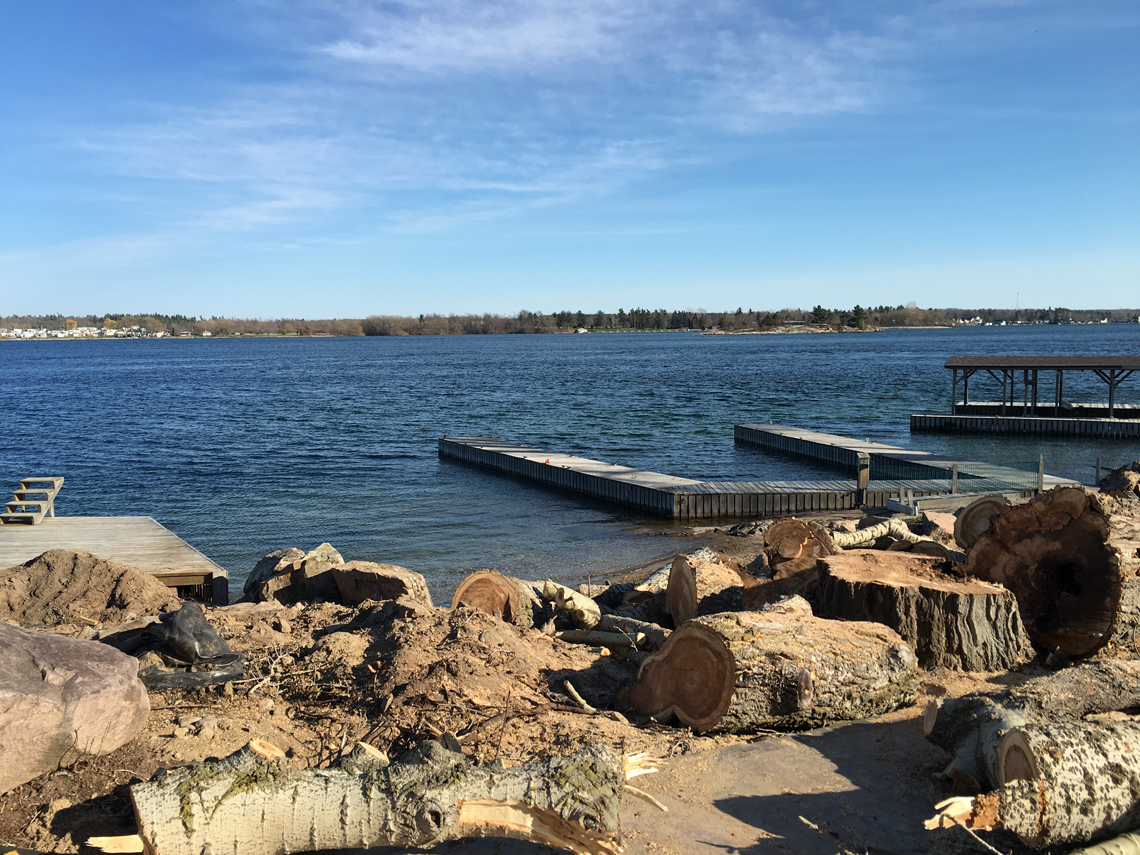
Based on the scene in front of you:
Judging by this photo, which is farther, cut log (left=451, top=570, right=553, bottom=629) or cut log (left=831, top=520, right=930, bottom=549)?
cut log (left=831, top=520, right=930, bottom=549)

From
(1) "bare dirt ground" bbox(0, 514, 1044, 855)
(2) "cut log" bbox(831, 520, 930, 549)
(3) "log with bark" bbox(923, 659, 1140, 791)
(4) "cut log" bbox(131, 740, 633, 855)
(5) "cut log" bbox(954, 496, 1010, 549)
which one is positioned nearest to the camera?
(4) "cut log" bbox(131, 740, 633, 855)

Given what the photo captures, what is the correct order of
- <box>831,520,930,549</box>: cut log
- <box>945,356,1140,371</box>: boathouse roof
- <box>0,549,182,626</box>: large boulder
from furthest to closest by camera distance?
<box>945,356,1140,371</box>: boathouse roof → <box>831,520,930,549</box>: cut log → <box>0,549,182,626</box>: large boulder

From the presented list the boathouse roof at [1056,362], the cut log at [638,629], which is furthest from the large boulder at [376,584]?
the boathouse roof at [1056,362]

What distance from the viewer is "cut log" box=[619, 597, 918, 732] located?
5.58 meters

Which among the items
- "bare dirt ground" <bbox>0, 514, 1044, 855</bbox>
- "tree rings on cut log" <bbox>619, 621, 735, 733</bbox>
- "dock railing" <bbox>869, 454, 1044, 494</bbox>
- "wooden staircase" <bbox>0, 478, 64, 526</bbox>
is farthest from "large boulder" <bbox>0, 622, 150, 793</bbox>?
"dock railing" <bbox>869, 454, 1044, 494</bbox>

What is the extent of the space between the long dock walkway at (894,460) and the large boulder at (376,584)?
10128 millimetres

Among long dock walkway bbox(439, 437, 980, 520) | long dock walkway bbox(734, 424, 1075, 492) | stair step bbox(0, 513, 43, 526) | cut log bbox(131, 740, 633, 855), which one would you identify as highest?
cut log bbox(131, 740, 633, 855)

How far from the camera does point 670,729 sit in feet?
19.0

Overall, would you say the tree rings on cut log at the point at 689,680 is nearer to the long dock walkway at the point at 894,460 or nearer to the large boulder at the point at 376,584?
the large boulder at the point at 376,584

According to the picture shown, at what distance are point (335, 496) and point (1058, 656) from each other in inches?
848

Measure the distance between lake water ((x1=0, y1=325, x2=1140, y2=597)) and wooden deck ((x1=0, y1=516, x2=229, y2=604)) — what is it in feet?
8.26

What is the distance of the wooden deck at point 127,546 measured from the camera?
12.6 m

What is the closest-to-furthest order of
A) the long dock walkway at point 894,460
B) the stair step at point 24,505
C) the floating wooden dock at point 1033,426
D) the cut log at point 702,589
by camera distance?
the cut log at point 702,589, the stair step at point 24,505, the long dock walkway at point 894,460, the floating wooden dock at point 1033,426

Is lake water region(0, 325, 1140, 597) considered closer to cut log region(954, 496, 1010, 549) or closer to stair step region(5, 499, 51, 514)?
stair step region(5, 499, 51, 514)
